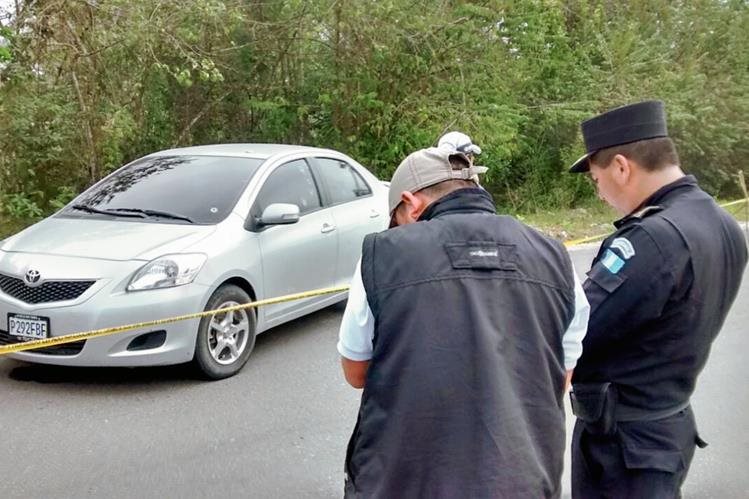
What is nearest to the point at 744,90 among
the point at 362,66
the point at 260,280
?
the point at 362,66

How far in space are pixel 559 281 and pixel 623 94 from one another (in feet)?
47.9

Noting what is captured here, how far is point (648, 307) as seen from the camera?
2.03 metres

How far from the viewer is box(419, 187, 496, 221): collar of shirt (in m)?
1.76

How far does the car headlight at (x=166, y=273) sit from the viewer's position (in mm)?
4535

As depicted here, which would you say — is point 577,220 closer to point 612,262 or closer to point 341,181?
point 341,181

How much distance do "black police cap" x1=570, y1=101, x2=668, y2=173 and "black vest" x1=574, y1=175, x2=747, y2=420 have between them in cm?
18

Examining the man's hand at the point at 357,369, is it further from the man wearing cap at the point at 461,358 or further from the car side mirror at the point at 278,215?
the car side mirror at the point at 278,215

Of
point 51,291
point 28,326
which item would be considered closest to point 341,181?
point 51,291

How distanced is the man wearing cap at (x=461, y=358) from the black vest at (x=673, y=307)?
49 centimetres


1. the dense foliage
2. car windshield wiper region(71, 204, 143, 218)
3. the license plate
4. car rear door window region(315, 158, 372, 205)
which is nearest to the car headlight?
the license plate

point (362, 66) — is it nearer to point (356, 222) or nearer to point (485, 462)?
point (356, 222)

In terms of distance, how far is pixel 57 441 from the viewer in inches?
156

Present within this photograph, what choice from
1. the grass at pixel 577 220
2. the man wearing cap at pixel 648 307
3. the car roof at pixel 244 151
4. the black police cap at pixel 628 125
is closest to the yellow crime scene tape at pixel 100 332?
the car roof at pixel 244 151

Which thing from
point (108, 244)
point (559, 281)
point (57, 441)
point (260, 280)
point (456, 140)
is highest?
point (456, 140)
